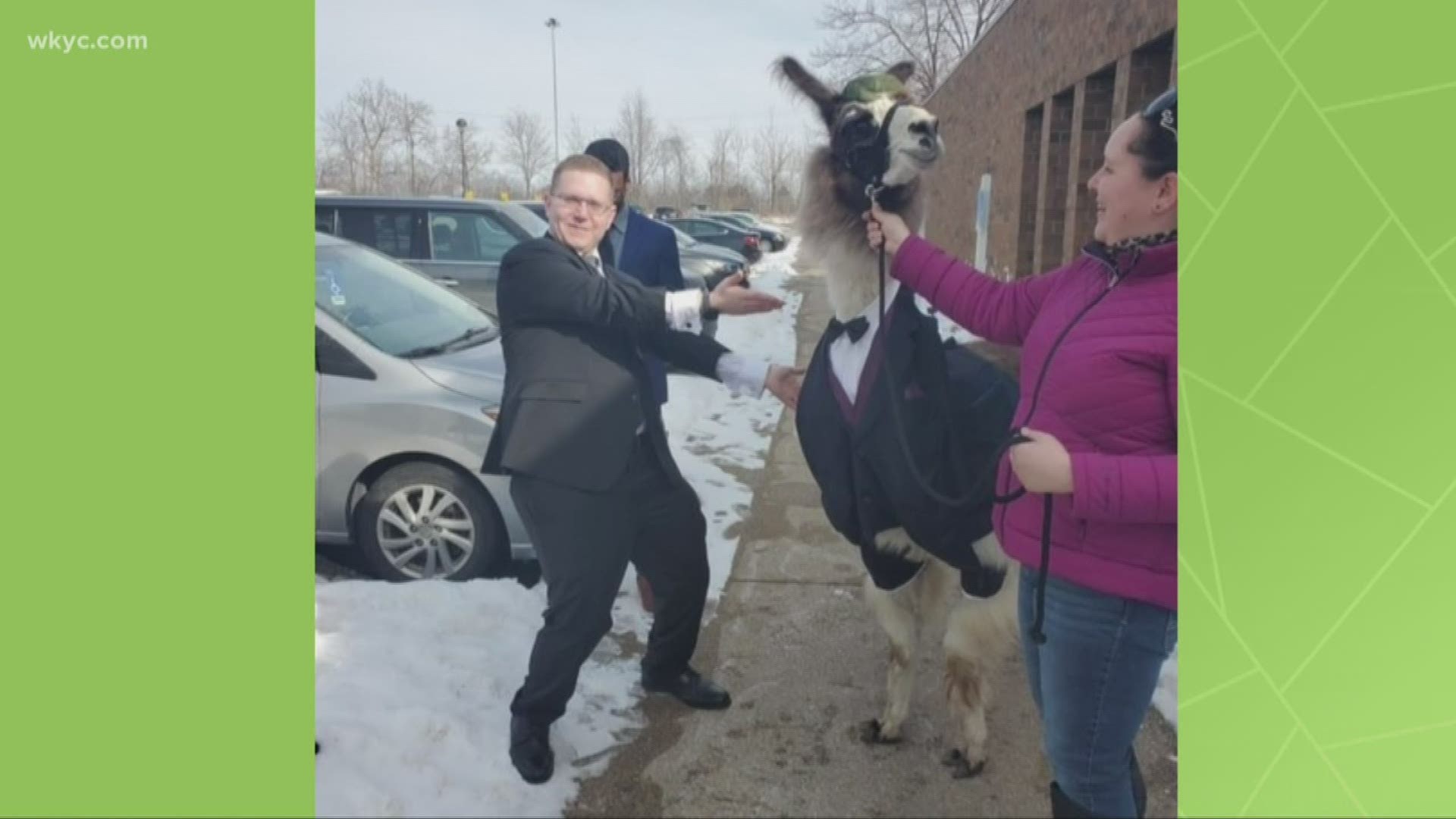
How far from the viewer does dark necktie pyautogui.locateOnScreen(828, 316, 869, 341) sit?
8.34 feet

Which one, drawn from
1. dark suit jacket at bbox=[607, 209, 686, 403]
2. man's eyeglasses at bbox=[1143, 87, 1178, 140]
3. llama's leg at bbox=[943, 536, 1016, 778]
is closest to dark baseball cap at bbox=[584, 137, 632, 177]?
dark suit jacket at bbox=[607, 209, 686, 403]

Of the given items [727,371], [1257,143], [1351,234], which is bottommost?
[727,371]

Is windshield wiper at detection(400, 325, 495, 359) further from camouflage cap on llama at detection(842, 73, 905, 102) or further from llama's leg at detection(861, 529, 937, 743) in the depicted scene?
camouflage cap on llama at detection(842, 73, 905, 102)

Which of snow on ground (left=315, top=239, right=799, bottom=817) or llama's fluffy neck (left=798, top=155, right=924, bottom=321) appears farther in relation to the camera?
llama's fluffy neck (left=798, top=155, right=924, bottom=321)

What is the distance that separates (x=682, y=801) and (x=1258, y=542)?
1755 mm

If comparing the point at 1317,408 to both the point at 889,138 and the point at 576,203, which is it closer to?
the point at 889,138

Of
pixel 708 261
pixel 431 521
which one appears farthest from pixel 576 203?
pixel 708 261

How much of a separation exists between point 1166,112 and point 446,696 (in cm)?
257

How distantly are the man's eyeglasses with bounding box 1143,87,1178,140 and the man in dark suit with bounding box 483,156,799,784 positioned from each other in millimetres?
1201

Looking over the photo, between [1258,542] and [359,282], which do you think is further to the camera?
[359,282]

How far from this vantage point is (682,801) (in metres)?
2.70

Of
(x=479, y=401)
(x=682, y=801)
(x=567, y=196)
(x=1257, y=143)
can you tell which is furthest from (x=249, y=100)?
(x=479, y=401)

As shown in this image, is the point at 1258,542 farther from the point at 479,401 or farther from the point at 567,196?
the point at 479,401

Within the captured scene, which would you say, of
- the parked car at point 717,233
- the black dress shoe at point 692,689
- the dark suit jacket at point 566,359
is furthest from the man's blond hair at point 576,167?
the parked car at point 717,233
